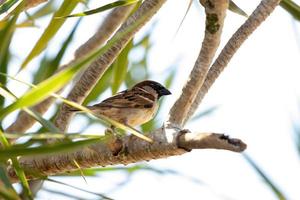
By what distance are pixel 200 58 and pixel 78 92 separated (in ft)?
1.75

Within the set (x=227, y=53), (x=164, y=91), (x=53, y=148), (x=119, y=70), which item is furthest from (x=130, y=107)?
(x=53, y=148)

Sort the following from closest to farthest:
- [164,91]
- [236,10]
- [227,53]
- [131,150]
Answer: [131,150]
[227,53]
[236,10]
[164,91]

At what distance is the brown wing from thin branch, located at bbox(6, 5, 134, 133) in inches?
14.7

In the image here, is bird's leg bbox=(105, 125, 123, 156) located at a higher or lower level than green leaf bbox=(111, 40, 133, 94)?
lower

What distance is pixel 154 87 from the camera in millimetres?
3527

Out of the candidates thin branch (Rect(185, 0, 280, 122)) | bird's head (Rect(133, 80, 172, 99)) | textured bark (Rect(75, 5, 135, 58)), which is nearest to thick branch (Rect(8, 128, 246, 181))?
thin branch (Rect(185, 0, 280, 122))

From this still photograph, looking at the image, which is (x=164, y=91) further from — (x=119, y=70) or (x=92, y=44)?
(x=119, y=70)

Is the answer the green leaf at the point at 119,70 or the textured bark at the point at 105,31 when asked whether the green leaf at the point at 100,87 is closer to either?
the textured bark at the point at 105,31

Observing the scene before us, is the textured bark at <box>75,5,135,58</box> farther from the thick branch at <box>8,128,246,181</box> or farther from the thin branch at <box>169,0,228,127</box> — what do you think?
the thin branch at <box>169,0,228,127</box>

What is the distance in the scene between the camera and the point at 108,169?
2.75 metres

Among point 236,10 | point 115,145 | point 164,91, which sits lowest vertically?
point 115,145

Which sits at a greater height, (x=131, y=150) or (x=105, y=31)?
(x=105, y=31)

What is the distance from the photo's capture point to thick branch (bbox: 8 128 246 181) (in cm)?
152

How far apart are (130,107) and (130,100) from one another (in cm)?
8
